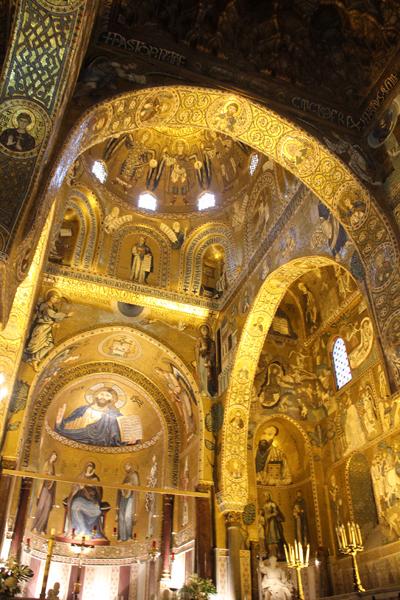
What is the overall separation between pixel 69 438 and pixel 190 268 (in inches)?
280

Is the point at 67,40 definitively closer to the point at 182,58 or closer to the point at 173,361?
the point at 182,58

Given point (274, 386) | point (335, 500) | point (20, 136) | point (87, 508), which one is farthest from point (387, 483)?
point (20, 136)

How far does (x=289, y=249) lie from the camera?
43.0 feet

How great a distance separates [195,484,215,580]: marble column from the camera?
518 inches

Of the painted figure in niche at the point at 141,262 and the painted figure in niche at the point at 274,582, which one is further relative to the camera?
the painted figure in niche at the point at 141,262

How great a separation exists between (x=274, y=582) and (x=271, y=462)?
3475 millimetres

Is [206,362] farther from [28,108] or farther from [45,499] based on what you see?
[28,108]

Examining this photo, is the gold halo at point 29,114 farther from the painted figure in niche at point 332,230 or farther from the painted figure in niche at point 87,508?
the painted figure in niche at point 87,508

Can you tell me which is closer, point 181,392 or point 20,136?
point 20,136

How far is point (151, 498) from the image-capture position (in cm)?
1656

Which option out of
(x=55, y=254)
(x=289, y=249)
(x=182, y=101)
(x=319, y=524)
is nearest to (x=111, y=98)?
(x=182, y=101)

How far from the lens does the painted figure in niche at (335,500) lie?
1388 centimetres

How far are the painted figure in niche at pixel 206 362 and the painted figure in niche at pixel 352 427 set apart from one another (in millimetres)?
3950

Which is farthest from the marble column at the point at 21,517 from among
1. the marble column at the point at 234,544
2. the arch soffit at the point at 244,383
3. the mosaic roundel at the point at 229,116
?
the mosaic roundel at the point at 229,116
